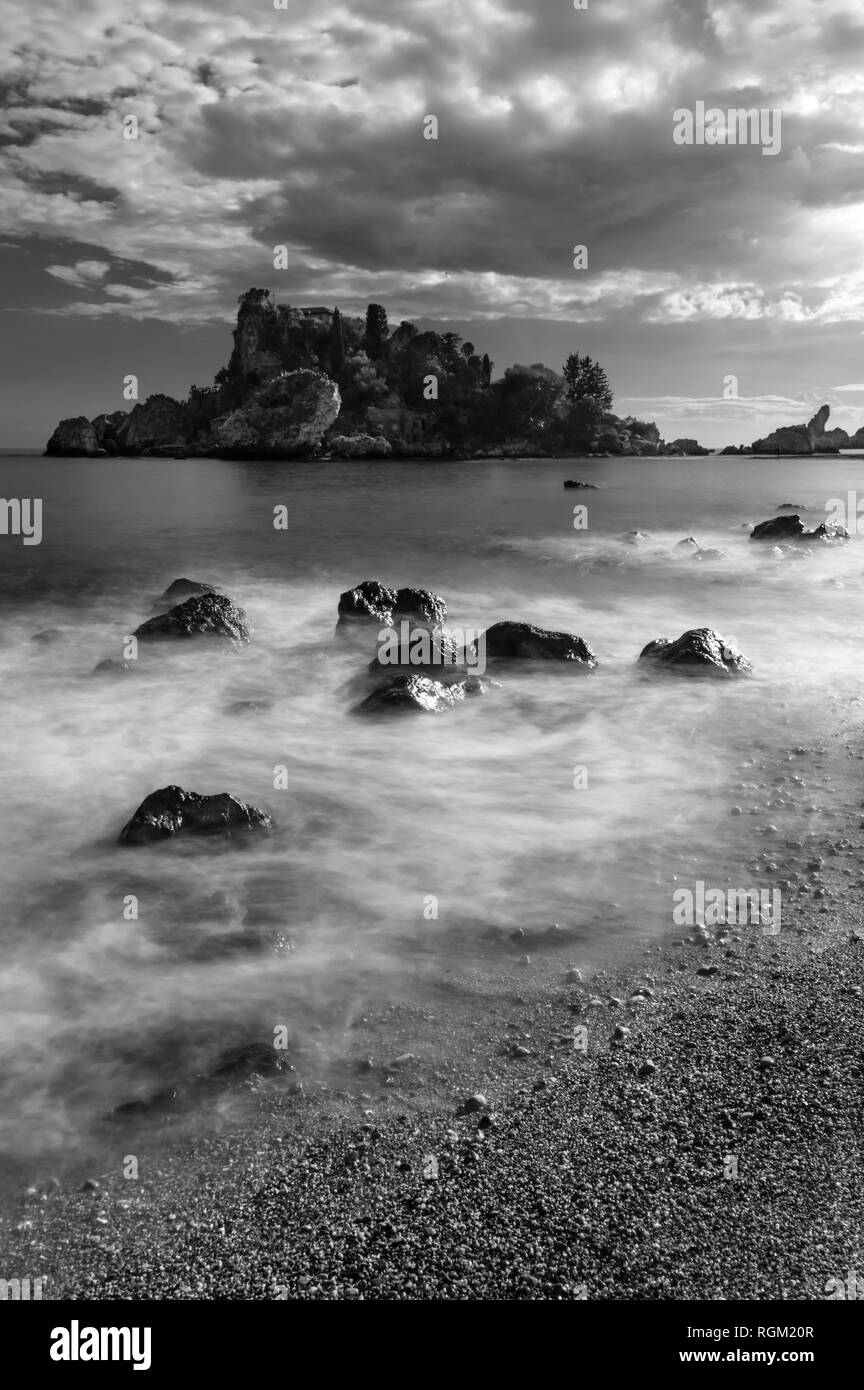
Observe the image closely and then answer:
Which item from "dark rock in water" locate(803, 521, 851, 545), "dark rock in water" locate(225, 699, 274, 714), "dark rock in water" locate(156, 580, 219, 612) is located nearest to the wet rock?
"dark rock in water" locate(156, 580, 219, 612)

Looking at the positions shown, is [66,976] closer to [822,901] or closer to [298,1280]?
[298,1280]

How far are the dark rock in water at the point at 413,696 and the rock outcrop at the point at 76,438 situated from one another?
189822mm

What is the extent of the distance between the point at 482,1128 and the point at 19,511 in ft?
166

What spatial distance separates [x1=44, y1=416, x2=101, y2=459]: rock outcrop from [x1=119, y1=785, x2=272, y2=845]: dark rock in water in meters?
193

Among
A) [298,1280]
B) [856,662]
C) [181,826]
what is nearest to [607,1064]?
[298,1280]

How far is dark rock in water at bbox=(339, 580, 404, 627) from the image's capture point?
732 inches

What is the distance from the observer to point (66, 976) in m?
6.54

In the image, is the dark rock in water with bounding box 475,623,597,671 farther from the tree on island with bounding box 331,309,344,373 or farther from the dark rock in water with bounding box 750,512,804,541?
the tree on island with bounding box 331,309,344,373

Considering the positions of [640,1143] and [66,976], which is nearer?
[640,1143]

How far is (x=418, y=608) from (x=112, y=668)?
691 cm

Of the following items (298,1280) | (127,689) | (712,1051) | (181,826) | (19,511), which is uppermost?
(19,511)

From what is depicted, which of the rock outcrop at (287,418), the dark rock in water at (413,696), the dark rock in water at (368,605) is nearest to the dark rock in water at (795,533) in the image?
the dark rock in water at (368,605)

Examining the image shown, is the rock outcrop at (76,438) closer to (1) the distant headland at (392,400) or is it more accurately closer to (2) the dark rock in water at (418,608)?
(1) the distant headland at (392,400)

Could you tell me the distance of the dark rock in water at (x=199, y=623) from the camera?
1702 centimetres
